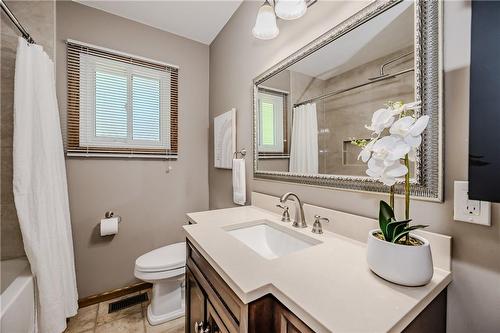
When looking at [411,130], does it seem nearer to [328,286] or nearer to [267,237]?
[328,286]

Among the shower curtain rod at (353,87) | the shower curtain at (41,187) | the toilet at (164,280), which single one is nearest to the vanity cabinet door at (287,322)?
the shower curtain rod at (353,87)

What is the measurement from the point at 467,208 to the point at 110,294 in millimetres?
2494

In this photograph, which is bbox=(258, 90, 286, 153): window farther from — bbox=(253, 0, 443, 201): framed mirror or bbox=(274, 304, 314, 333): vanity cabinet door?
bbox=(274, 304, 314, 333): vanity cabinet door

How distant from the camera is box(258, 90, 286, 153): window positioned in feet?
4.54

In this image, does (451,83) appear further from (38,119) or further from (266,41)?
(38,119)

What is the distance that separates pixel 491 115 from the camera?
49cm

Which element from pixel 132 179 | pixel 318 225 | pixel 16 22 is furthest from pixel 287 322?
pixel 16 22

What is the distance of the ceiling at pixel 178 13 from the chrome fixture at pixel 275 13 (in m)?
0.78

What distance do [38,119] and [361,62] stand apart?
76.3 inches

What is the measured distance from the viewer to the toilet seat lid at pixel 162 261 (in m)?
1.52

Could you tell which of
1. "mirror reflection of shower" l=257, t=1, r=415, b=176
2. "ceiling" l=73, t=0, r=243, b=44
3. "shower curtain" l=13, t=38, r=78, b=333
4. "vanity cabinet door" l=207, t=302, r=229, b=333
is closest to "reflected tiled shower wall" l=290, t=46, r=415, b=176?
"mirror reflection of shower" l=257, t=1, r=415, b=176

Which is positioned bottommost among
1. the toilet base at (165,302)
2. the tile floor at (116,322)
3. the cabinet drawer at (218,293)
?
the tile floor at (116,322)

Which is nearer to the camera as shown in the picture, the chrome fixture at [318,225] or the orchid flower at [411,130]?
the orchid flower at [411,130]

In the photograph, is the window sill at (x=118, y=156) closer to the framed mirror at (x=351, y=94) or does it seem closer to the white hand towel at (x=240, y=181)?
the white hand towel at (x=240, y=181)
